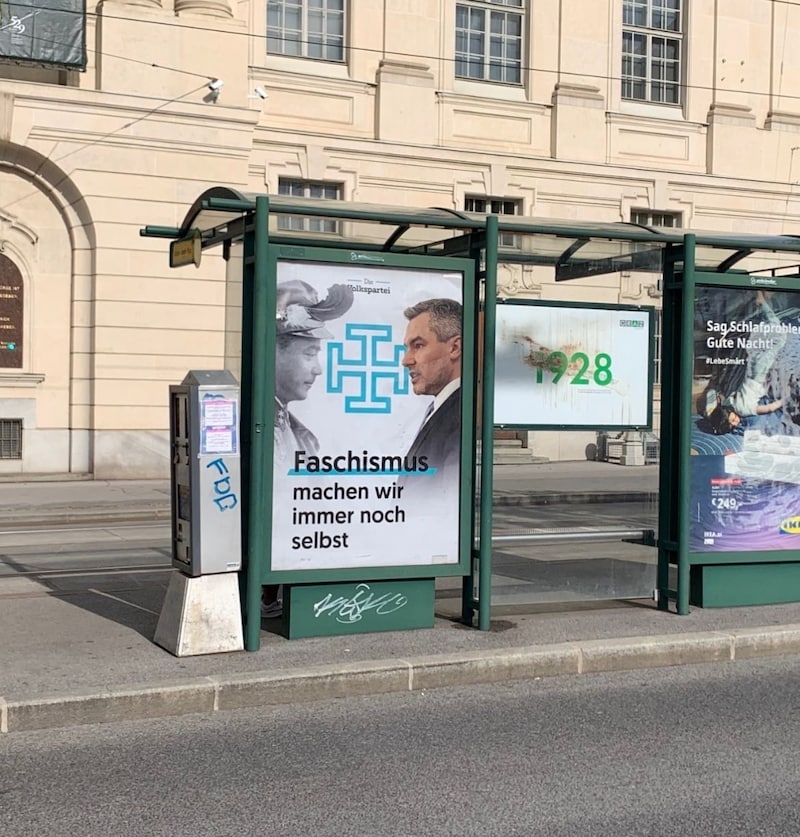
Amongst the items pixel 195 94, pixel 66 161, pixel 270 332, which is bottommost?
pixel 270 332

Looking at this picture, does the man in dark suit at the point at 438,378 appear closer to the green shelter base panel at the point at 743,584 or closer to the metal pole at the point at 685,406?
the metal pole at the point at 685,406

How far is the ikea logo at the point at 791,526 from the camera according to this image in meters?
8.91

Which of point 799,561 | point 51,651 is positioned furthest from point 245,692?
point 799,561

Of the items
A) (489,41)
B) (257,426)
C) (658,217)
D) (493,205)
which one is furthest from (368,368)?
(658,217)

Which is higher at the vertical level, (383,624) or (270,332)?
(270,332)

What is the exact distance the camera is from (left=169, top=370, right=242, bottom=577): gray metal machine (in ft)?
23.0

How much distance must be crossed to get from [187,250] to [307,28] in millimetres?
A: 17209

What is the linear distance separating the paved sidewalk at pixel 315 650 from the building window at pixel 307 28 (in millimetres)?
15769

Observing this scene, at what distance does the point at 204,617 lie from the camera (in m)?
7.05

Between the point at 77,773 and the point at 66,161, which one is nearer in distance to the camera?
the point at 77,773

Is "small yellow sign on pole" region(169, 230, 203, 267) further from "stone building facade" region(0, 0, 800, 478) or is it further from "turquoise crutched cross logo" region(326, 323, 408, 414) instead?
"stone building facade" region(0, 0, 800, 478)

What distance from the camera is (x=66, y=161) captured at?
20391mm

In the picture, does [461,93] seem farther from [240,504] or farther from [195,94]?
[240,504]

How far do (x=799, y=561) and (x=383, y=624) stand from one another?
11.0 ft
